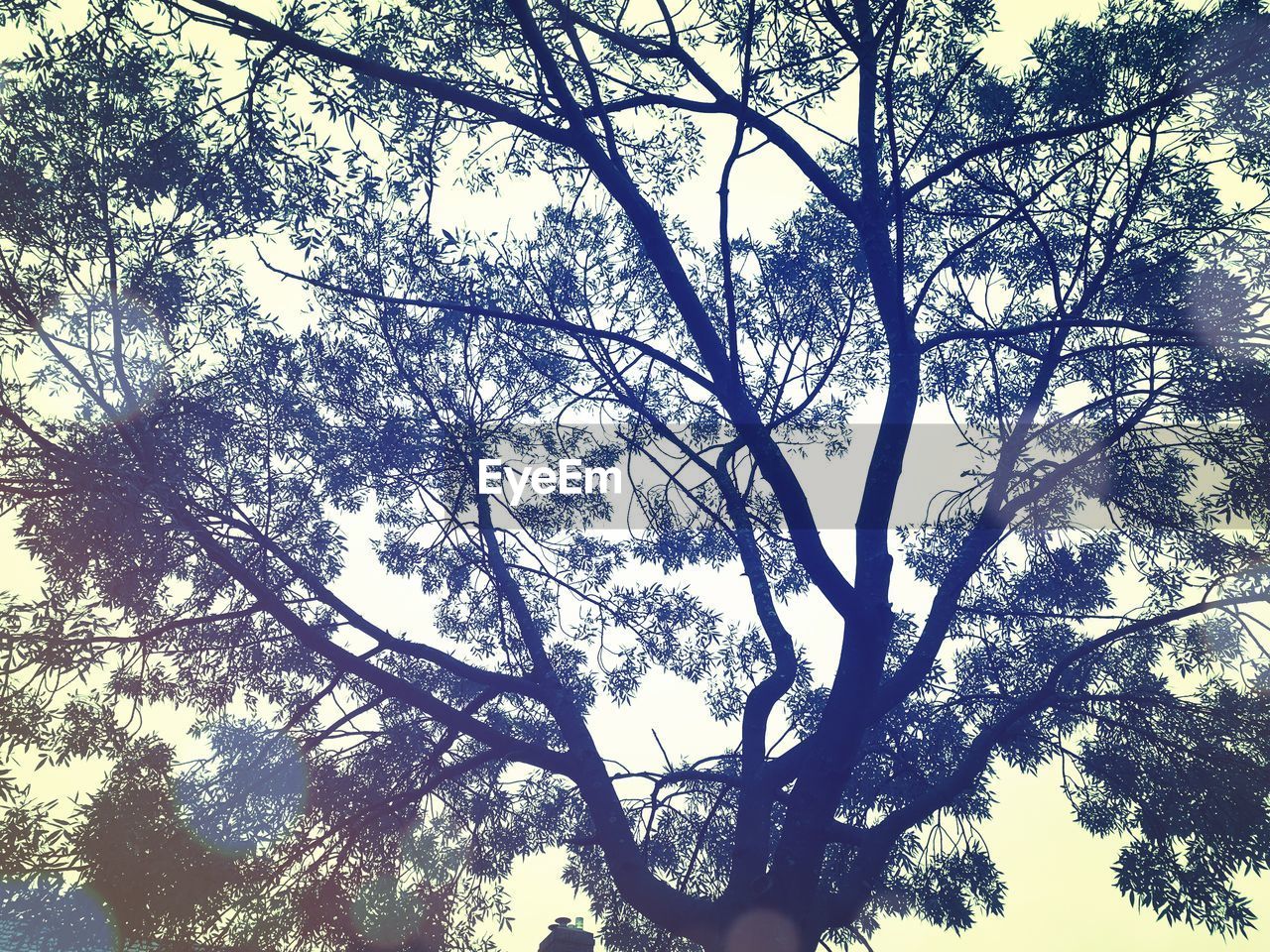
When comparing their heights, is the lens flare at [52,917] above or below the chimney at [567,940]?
below

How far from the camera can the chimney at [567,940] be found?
14297 millimetres

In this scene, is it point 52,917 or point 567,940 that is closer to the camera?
point 52,917

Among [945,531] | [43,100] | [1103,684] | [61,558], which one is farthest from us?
[945,531]

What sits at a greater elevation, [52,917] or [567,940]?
[567,940]

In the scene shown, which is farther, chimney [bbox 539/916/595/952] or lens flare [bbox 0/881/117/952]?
chimney [bbox 539/916/595/952]

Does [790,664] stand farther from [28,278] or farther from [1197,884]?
[28,278]

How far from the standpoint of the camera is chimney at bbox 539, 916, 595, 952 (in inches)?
563

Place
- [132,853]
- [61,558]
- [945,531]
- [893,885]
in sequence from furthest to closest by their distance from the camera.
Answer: [945,531], [893,885], [61,558], [132,853]

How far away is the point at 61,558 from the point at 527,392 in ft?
19.4

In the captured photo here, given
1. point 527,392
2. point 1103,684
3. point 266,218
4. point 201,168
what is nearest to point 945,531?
point 1103,684

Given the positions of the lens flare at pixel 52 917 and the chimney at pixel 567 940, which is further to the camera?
the chimney at pixel 567 940

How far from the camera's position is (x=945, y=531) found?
1161cm

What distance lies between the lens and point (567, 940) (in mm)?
14406

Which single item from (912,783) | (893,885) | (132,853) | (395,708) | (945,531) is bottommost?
(132,853)
